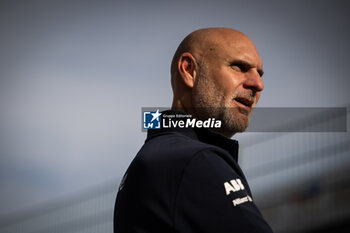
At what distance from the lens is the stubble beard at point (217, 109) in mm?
1744

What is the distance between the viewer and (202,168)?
1170 millimetres

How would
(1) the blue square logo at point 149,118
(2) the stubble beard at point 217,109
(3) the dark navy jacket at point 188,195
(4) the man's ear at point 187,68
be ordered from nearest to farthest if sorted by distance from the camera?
1. (3) the dark navy jacket at point 188,195
2. (2) the stubble beard at point 217,109
3. (4) the man's ear at point 187,68
4. (1) the blue square logo at point 149,118

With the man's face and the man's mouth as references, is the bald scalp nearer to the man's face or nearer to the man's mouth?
the man's face

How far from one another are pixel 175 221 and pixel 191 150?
0.23 meters

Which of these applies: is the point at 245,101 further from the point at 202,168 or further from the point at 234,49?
the point at 202,168

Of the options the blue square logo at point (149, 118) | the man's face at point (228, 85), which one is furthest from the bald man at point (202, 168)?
the blue square logo at point (149, 118)

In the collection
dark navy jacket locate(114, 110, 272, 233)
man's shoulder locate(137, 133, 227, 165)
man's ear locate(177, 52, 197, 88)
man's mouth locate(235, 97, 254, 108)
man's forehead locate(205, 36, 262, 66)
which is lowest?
dark navy jacket locate(114, 110, 272, 233)

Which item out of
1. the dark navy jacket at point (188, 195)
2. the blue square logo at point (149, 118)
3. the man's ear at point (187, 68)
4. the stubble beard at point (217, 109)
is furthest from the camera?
the blue square logo at point (149, 118)

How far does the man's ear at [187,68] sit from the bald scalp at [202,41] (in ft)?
0.09

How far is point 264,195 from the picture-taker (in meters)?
6.66

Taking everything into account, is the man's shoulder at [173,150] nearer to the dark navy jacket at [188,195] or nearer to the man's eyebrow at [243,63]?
the dark navy jacket at [188,195]

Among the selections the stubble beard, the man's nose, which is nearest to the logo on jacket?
the stubble beard

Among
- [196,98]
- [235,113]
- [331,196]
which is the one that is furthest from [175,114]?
[331,196]

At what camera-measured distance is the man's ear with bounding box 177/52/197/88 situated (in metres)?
1.86
